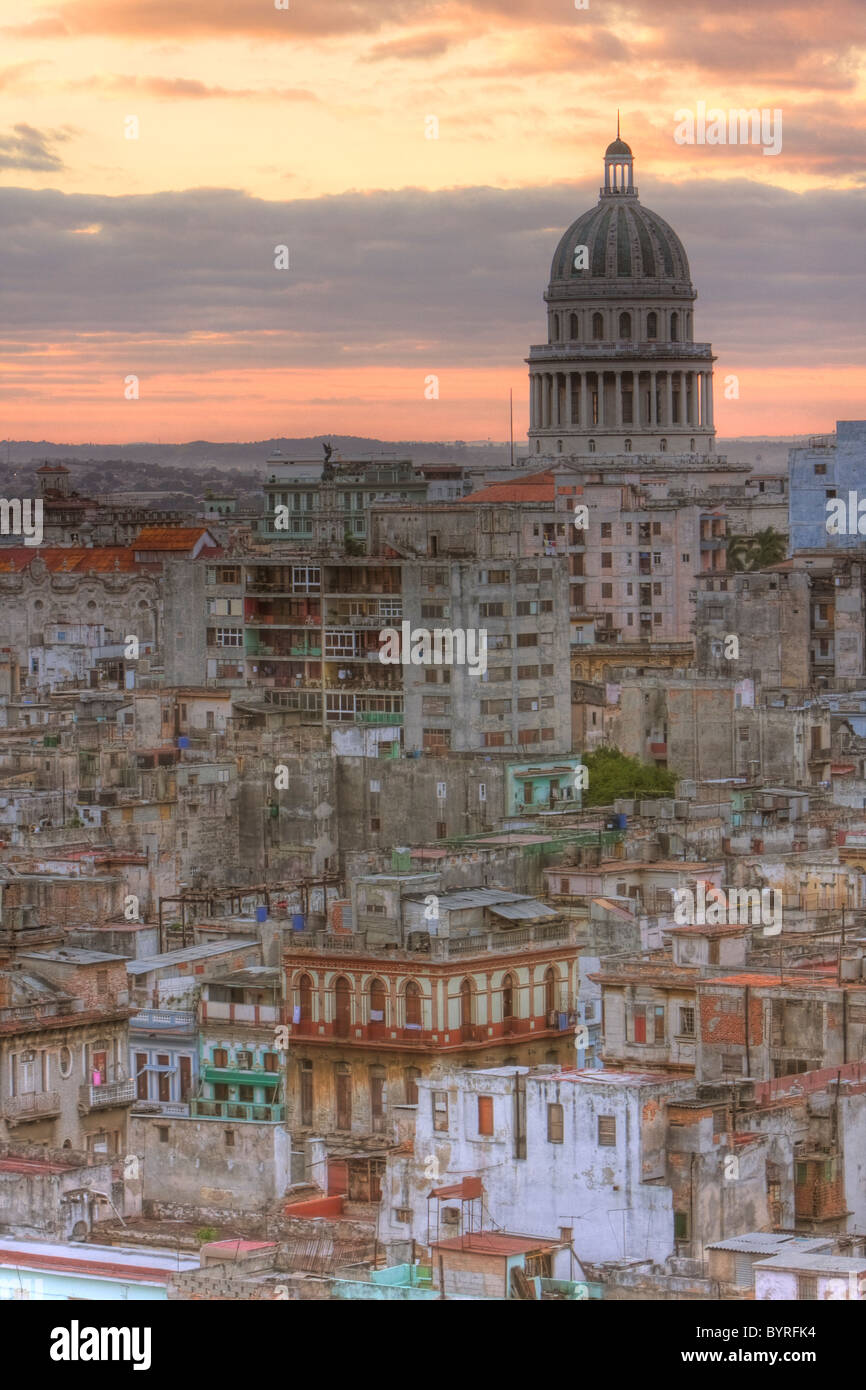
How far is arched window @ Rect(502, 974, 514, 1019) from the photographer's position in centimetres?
6669

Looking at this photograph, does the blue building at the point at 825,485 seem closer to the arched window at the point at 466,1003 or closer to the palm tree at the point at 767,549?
the palm tree at the point at 767,549

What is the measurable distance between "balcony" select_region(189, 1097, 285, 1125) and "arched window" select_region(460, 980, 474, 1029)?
12.3 feet

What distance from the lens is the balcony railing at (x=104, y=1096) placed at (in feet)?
206

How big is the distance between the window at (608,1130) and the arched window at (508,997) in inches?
527

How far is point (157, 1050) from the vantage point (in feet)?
221

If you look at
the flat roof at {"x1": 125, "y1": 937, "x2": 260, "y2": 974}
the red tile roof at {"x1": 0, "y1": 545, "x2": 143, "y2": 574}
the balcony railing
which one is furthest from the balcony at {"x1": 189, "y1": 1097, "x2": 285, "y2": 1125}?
the red tile roof at {"x1": 0, "y1": 545, "x2": 143, "y2": 574}

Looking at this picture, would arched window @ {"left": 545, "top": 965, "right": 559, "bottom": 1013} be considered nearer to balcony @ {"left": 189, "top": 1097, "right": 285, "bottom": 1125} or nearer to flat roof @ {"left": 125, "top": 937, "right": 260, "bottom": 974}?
balcony @ {"left": 189, "top": 1097, "right": 285, "bottom": 1125}

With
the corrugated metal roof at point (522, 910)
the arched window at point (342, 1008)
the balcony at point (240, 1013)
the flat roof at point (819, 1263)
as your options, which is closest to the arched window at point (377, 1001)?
the arched window at point (342, 1008)

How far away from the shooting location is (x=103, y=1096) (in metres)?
62.9
